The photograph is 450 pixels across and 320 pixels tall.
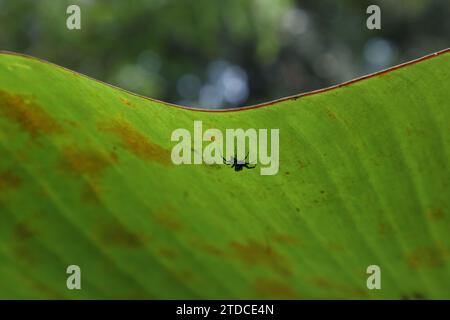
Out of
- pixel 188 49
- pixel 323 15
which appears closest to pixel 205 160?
pixel 188 49

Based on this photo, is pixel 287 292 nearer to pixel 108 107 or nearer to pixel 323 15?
pixel 108 107

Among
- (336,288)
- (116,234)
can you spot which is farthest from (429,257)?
(116,234)

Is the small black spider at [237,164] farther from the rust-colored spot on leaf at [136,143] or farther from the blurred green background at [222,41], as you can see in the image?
the blurred green background at [222,41]

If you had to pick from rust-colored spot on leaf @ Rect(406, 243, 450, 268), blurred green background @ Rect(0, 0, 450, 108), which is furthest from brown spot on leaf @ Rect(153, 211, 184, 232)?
blurred green background @ Rect(0, 0, 450, 108)

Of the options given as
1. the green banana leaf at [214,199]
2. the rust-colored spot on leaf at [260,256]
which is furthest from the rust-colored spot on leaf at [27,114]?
the rust-colored spot on leaf at [260,256]

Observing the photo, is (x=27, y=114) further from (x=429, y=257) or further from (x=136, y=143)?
(x=429, y=257)

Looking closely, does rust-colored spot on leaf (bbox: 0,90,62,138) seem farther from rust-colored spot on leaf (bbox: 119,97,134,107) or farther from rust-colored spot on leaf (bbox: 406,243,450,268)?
rust-colored spot on leaf (bbox: 406,243,450,268)
